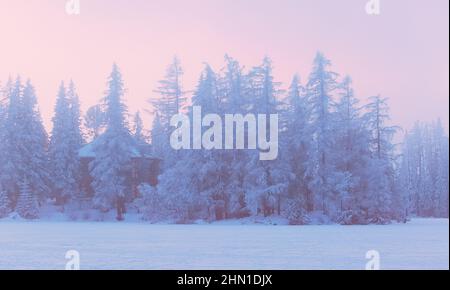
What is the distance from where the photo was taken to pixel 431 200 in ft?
249

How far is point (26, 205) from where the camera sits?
1880 inches

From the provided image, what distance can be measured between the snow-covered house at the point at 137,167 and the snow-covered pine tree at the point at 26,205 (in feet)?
21.0

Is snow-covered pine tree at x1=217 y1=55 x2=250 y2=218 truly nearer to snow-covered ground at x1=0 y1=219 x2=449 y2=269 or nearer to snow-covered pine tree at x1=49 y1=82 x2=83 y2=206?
snow-covered pine tree at x1=49 y1=82 x2=83 y2=206

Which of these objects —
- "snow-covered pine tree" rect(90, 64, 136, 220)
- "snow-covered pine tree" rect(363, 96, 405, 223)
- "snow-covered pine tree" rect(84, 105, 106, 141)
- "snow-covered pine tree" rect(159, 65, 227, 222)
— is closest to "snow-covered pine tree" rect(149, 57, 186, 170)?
"snow-covered pine tree" rect(90, 64, 136, 220)

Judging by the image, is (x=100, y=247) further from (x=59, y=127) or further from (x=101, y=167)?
(x=59, y=127)

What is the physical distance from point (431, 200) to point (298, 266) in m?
68.1

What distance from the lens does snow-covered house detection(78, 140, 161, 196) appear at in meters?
52.7

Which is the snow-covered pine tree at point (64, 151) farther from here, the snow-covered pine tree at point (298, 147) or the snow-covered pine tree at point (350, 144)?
the snow-covered pine tree at point (350, 144)

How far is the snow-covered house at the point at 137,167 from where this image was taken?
52.7 meters

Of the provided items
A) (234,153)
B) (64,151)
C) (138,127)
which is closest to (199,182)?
(234,153)

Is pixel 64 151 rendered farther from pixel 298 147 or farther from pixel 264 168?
pixel 298 147

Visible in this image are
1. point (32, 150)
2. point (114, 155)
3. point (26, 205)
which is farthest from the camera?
point (32, 150)

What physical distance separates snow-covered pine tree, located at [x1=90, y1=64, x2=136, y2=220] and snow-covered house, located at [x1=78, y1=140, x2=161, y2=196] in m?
1.19

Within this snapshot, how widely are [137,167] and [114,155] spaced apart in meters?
3.98
